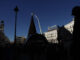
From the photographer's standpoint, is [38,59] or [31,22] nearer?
[38,59]

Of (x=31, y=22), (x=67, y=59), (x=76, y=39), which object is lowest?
(x=67, y=59)

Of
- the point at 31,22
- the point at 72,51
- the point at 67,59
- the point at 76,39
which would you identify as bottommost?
the point at 67,59

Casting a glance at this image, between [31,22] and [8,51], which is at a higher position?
[31,22]

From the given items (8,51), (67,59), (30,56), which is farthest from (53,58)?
(8,51)

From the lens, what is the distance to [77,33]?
17.0ft

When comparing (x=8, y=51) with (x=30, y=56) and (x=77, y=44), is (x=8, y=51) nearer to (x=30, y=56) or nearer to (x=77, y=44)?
(x=30, y=56)

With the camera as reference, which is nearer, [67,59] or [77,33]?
[77,33]

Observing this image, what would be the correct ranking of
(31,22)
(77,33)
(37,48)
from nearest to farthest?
(77,33) < (37,48) < (31,22)

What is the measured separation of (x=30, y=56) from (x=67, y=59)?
6.00 feet

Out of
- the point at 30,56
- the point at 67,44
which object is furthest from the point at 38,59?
the point at 67,44

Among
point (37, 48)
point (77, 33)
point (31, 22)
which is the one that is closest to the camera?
point (77, 33)

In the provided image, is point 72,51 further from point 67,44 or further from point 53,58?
point 53,58

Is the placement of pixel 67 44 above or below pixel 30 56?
above

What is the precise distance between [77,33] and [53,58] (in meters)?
1.69
